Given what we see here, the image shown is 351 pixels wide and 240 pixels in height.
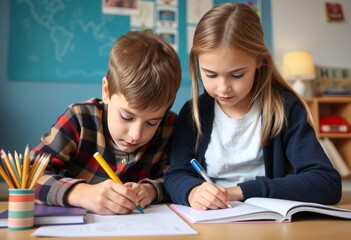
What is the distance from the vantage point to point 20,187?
0.57 metres

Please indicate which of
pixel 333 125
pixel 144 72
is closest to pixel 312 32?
pixel 333 125

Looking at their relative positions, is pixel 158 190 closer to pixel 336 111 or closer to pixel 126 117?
pixel 126 117

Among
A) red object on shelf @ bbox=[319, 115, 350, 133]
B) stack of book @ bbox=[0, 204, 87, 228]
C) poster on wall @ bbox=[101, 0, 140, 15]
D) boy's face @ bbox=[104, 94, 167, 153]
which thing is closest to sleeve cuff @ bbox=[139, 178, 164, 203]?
boy's face @ bbox=[104, 94, 167, 153]

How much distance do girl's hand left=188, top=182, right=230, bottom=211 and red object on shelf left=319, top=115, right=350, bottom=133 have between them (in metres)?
2.19

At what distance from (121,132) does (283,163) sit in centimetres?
44

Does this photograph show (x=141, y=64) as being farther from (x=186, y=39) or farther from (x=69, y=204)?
(x=186, y=39)

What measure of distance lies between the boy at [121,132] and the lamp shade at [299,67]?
6.11 feet

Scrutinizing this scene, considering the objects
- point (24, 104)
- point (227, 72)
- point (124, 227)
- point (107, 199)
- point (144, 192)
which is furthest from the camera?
point (24, 104)

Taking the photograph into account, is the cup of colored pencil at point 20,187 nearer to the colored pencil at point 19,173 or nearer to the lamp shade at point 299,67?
the colored pencil at point 19,173

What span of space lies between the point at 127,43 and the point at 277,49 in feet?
7.28

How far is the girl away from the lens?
32.2 inches

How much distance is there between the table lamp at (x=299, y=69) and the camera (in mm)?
2658

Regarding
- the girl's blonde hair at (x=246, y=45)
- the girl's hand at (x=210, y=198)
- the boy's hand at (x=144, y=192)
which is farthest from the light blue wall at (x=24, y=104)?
the girl's hand at (x=210, y=198)

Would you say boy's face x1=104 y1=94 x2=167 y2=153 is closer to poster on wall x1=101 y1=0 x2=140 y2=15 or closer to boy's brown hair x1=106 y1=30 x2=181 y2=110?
boy's brown hair x1=106 y1=30 x2=181 y2=110
